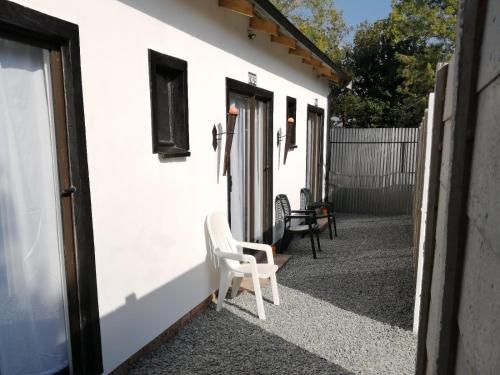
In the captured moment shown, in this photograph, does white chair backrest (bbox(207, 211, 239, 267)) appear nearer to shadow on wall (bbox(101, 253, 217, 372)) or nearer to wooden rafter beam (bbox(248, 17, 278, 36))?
shadow on wall (bbox(101, 253, 217, 372))

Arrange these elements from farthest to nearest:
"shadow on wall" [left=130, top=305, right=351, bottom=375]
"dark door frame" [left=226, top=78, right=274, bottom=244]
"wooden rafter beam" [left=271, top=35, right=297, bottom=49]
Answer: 1. "wooden rafter beam" [left=271, top=35, right=297, bottom=49]
2. "dark door frame" [left=226, top=78, right=274, bottom=244]
3. "shadow on wall" [left=130, top=305, right=351, bottom=375]

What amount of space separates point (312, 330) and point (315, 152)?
485cm

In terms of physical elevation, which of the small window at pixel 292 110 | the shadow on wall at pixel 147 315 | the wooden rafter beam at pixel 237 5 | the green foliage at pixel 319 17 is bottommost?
the shadow on wall at pixel 147 315

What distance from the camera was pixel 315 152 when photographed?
24.7 feet

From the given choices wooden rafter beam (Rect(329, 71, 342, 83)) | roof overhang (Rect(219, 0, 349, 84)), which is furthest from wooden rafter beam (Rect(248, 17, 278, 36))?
wooden rafter beam (Rect(329, 71, 342, 83))

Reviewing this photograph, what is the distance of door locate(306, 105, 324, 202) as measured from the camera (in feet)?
23.3

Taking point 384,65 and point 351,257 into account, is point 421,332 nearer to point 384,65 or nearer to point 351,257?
point 351,257

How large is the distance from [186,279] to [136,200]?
975mm

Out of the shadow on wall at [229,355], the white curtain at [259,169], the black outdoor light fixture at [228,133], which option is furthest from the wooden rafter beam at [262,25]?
the shadow on wall at [229,355]

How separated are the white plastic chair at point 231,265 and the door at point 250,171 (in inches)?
20.6

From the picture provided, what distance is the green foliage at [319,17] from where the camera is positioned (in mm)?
14031

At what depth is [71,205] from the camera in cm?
207

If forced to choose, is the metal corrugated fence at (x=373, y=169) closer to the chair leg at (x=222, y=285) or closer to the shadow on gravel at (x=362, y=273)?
the shadow on gravel at (x=362, y=273)

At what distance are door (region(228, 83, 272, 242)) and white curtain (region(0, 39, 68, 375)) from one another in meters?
2.21
